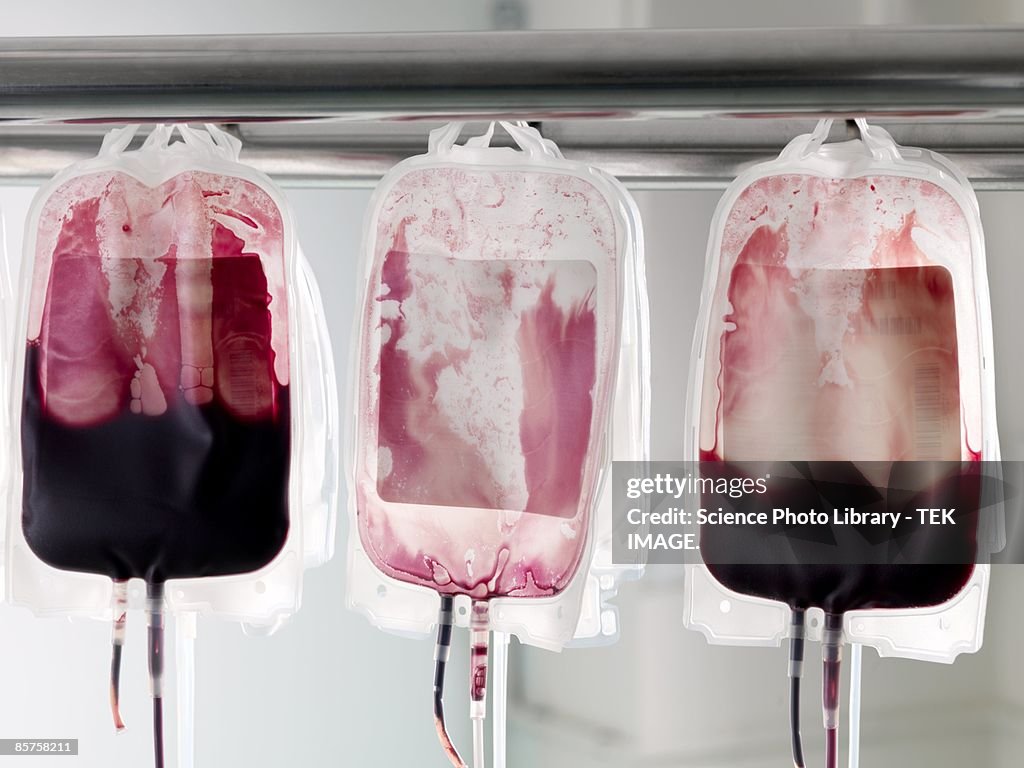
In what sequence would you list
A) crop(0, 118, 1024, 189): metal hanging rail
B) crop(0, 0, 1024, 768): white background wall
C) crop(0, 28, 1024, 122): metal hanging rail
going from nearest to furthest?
crop(0, 28, 1024, 122): metal hanging rail → crop(0, 118, 1024, 189): metal hanging rail → crop(0, 0, 1024, 768): white background wall

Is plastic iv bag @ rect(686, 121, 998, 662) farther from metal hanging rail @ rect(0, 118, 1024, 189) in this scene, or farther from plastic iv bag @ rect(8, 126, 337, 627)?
plastic iv bag @ rect(8, 126, 337, 627)

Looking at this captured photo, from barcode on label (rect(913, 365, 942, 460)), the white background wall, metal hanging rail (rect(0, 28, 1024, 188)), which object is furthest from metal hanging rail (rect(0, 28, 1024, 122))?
the white background wall

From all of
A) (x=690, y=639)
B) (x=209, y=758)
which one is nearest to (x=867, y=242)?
(x=690, y=639)

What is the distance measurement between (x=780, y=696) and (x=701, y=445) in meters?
0.66

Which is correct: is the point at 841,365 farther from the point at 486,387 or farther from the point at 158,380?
the point at 158,380

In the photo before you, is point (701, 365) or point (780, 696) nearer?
point (701, 365)

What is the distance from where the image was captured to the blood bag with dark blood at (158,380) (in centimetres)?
46

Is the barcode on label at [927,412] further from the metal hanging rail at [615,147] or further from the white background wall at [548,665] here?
the white background wall at [548,665]

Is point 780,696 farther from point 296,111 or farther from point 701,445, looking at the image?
point 296,111

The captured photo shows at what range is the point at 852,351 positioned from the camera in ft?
1.40

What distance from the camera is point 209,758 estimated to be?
3.22ft

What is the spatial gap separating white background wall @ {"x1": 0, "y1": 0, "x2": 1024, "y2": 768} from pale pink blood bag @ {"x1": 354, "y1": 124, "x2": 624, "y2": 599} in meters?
0.49

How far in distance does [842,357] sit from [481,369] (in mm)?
178

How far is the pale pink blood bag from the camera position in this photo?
17.4 inches
